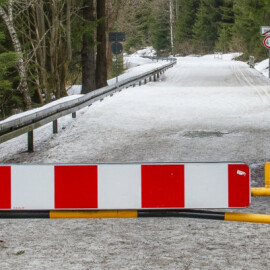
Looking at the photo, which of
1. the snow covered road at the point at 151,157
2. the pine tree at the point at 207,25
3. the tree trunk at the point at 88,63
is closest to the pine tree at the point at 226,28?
the pine tree at the point at 207,25

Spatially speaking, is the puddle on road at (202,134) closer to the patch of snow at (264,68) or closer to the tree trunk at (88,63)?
the tree trunk at (88,63)

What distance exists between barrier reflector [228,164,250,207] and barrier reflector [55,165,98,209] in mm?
969

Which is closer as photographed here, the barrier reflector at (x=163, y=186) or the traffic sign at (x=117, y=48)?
the barrier reflector at (x=163, y=186)

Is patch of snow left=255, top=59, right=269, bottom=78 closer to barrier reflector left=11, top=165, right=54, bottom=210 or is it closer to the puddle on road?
the puddle on road

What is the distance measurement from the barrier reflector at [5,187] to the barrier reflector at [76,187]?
34 centimetres

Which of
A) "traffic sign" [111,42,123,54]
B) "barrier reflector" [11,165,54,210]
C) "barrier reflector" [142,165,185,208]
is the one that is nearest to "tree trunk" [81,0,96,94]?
"traffic sign" [111,42,123,54]

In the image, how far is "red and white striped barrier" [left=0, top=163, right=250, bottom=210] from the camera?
14.2ft

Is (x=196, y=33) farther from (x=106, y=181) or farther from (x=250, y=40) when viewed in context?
(x=106, y=181)

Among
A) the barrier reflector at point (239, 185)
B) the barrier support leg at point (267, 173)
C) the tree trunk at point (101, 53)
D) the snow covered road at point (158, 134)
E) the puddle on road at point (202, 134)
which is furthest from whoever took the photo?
the tree trunk at point (101, 53)

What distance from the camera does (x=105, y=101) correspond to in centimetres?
2130

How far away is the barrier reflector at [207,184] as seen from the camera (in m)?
4.34

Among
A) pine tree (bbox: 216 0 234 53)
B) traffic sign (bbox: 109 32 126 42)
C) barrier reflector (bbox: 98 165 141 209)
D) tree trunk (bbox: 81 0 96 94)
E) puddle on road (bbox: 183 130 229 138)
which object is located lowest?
barrier reflector (bbox: 98 165 141 209)

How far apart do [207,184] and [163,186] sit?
315mm

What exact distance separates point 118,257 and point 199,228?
1195 mm
